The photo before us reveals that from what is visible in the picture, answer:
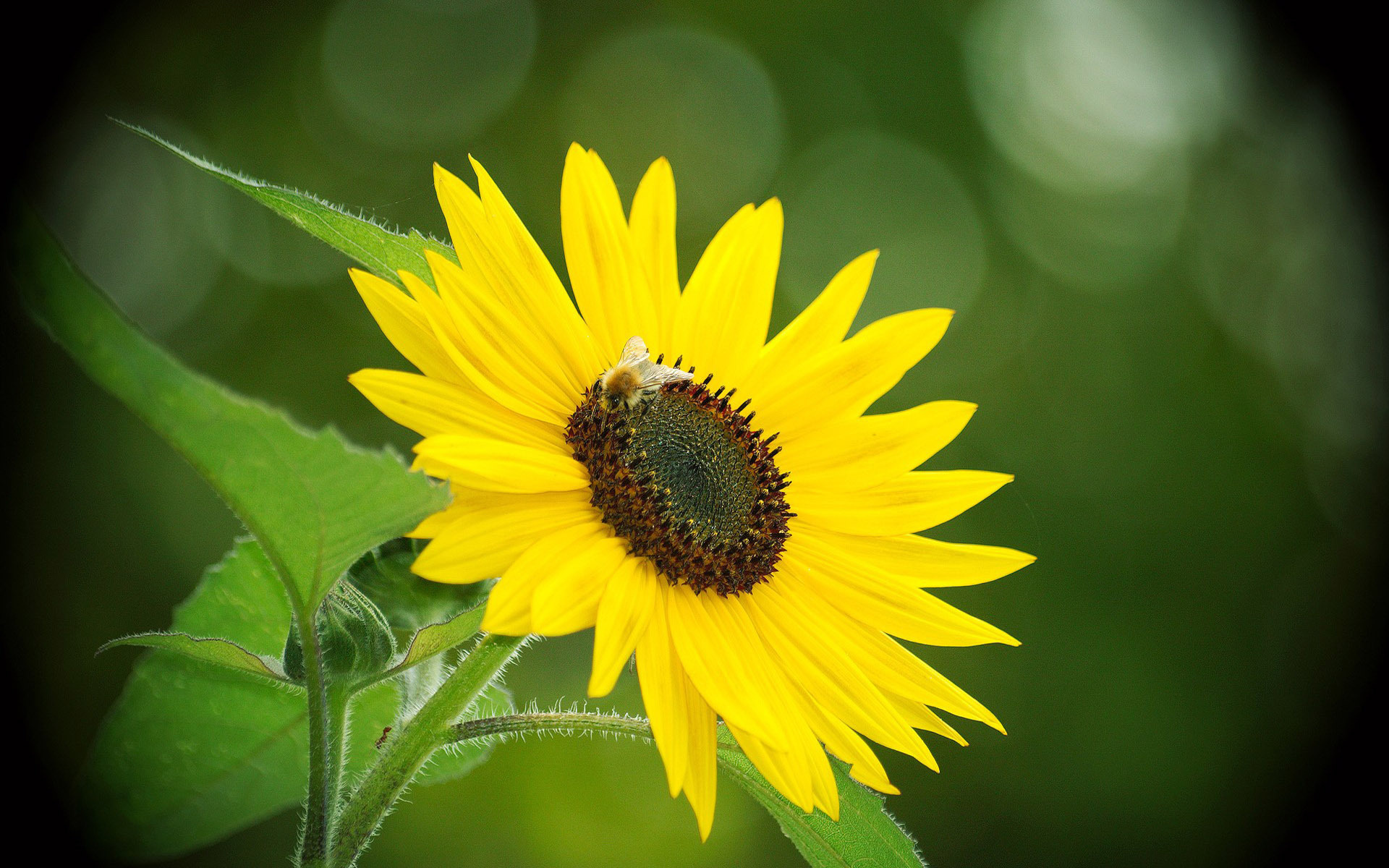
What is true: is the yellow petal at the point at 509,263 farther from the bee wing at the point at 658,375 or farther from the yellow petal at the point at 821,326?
the yellow petal at the point at 821,326

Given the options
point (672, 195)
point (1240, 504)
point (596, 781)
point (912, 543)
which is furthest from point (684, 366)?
point (1240, 504)

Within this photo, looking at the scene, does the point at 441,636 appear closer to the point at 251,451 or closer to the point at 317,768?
the point at 317,768

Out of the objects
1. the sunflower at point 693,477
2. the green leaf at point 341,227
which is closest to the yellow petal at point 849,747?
the sunflower at point 693,477

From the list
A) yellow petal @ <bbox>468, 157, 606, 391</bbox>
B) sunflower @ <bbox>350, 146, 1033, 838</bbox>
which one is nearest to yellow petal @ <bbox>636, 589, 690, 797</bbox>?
sunflower @ <bbox>350, 146, 1033, 838</bbox>

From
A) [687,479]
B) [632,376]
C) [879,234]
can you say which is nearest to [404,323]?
[632,376]

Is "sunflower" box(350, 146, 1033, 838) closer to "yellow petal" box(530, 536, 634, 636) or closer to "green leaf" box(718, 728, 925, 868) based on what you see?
"yellow petal" box(530, 536, 634, 636)

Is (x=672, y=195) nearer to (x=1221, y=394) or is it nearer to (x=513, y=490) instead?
(x=513, y=490)

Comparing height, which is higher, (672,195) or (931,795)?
(672,195)
